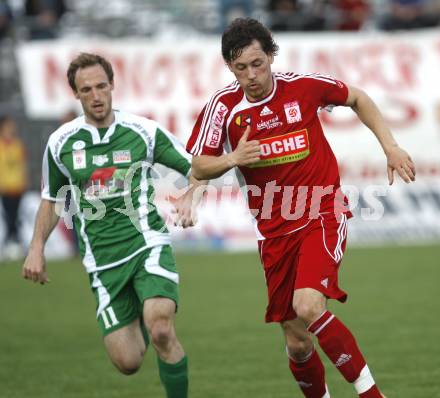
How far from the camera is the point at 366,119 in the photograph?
695 centimetres

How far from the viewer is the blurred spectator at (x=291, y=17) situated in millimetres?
21719

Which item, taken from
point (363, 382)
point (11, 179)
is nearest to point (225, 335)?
point (363, 382)

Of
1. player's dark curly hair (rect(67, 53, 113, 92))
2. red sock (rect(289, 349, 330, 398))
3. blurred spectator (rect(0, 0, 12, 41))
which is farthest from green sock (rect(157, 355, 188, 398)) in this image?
blurred spectator (rect(0, 0, 12, 41))

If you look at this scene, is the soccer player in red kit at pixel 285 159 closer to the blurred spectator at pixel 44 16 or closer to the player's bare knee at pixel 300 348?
the player's bare knee at pixel 300 348

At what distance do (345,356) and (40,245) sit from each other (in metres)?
2.21

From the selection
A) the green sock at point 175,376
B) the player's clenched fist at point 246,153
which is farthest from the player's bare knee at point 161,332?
the player's clenched fist at point 246,153

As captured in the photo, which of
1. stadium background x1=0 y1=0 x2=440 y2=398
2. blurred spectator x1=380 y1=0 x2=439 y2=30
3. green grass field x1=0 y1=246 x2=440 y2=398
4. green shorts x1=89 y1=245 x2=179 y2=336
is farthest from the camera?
blurred spectator x1=380 y1=0 x2=439 y2=30

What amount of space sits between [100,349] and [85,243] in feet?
11.3

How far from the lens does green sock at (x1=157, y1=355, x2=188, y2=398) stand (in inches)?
267

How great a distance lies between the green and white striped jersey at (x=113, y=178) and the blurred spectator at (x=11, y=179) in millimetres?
12249

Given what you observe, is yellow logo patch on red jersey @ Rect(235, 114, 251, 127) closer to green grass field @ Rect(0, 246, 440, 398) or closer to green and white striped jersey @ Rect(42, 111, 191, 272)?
green and white striped jersey @ Rect(42, 111, 191, 272)

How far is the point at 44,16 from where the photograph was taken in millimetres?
21078

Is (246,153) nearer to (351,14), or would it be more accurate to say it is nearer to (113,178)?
(113,178)

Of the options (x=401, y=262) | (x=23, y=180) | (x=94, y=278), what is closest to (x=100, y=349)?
(x=94, y=278)
